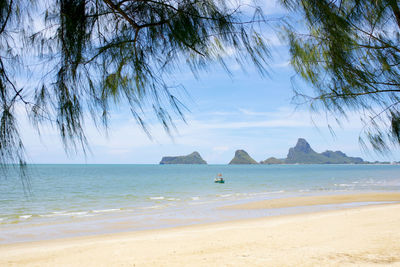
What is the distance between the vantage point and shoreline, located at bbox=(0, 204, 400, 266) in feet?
15.5

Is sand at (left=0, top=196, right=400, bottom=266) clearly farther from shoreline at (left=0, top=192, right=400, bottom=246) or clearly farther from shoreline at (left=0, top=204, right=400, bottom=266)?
shoreline at (left=0, top=192, right=400, bottom=246)

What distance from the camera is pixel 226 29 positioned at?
162 cm

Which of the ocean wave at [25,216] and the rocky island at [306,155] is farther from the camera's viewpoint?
the rocky island at [306,155]

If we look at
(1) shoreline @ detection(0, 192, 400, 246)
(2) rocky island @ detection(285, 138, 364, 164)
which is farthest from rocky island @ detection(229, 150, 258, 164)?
(1) shoreline @ detection(0, 192, 400, 246)

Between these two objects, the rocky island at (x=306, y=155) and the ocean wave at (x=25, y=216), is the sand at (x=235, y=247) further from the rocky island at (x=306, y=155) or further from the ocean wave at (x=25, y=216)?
the rocky island at (x=306, y=155)

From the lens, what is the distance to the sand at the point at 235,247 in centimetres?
468

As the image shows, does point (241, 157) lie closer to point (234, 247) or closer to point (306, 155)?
point (306, 155)

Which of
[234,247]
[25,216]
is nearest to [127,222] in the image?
[25,216]

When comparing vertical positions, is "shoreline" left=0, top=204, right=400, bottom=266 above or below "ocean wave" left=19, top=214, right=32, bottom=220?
above

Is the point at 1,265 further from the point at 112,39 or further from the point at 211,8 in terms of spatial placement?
the point at 211,8

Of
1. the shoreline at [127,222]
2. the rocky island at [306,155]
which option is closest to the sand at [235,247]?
the shoreline at [127,222]

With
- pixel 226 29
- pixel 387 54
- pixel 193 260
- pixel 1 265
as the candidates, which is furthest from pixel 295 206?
pixel 226 29

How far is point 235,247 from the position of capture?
5.81m

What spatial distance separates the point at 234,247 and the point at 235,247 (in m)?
0.02
